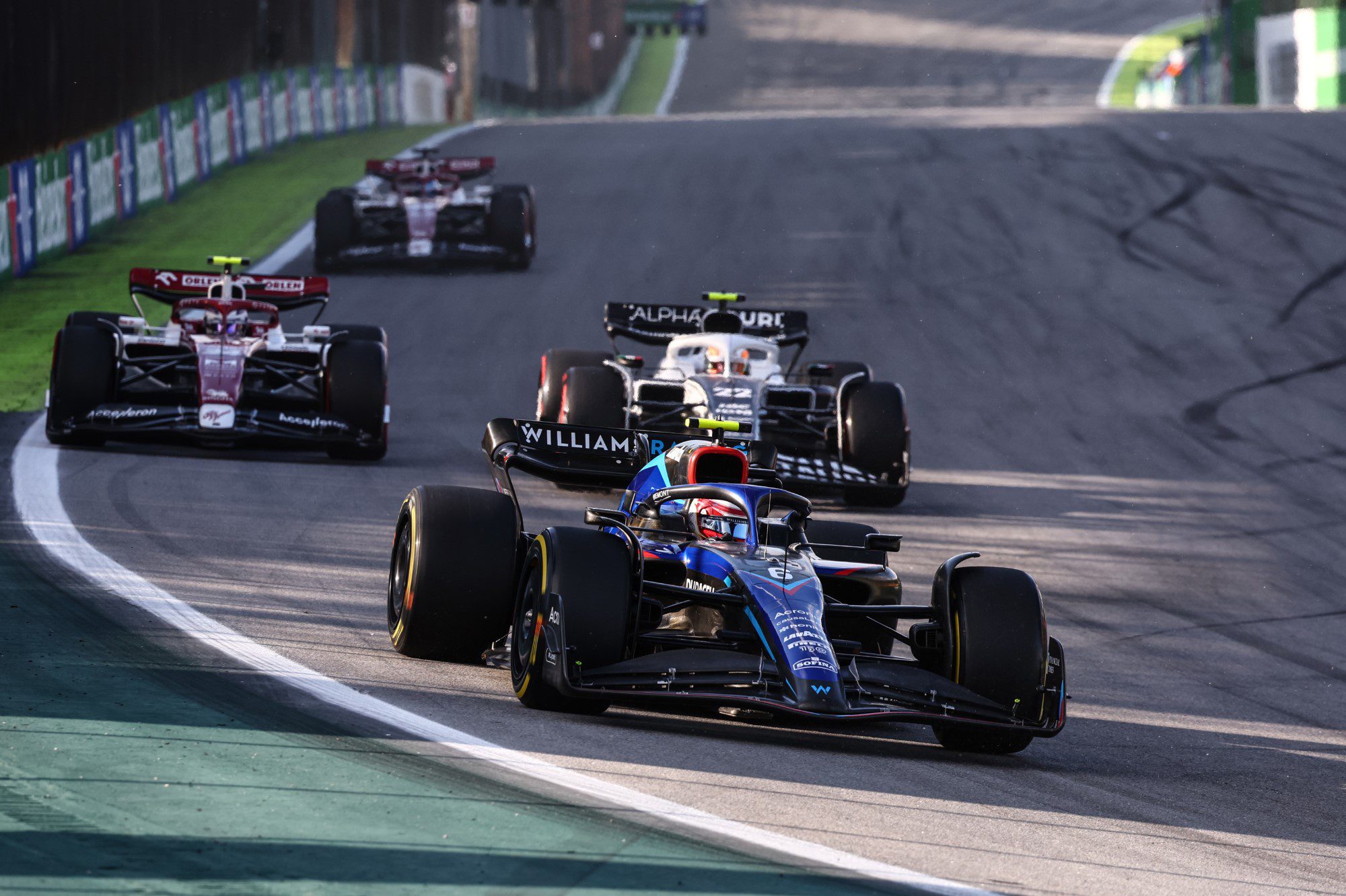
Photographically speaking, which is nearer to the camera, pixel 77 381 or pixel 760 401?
pixel 77 381

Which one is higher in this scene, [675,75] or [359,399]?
[675,75]

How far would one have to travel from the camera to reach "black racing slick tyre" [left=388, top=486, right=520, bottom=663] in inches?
335

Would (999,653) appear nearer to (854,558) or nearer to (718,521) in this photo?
(718,521)

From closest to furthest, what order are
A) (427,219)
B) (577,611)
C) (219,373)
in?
(577,611), (219,373), (427,219)

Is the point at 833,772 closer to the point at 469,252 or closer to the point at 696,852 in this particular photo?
the point at 696,852

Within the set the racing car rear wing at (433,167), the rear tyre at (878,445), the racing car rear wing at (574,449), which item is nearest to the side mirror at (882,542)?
the racing car rear wing at (574,449)

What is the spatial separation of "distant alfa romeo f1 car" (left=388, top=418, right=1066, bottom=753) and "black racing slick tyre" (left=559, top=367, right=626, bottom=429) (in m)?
5.92

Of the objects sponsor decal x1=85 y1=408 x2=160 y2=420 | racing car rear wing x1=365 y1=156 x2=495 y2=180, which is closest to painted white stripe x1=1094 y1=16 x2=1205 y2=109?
racing car rear wing x1=365 y1=156 x2=495 y2=180

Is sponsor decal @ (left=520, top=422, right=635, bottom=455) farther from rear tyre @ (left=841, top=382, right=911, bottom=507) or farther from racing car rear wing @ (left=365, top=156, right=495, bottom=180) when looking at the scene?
racing car rear wing @ (left=365, top=156, right=495, bottom=180)

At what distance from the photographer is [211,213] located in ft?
97.9

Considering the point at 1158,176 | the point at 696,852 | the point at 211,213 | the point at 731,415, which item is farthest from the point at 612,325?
the point at 1158,176

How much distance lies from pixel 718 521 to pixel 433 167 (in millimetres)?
18021

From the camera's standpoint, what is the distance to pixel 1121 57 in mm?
70250

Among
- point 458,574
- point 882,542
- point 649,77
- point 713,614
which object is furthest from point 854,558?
point 649,77
